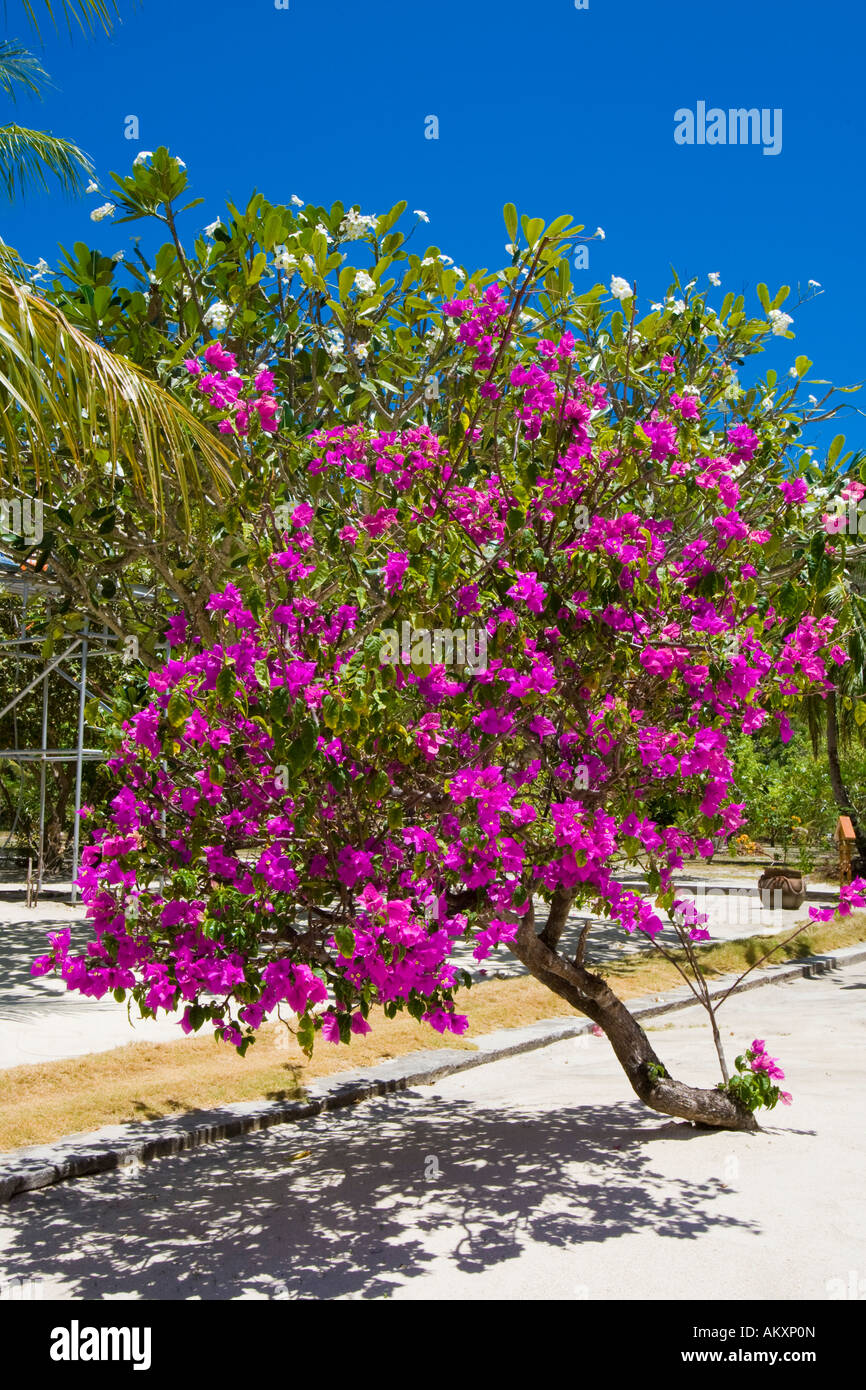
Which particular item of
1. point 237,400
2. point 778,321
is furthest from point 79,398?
point 778,321

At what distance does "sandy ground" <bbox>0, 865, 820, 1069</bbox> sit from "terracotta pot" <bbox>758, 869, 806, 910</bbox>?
0.19 meters

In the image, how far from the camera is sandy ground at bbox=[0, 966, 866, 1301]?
14.0 feet

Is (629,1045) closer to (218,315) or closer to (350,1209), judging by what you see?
(350,1209)

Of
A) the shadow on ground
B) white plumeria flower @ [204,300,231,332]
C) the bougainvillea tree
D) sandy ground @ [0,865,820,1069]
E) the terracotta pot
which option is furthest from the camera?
the terracotta pot

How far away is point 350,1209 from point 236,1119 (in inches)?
61.4

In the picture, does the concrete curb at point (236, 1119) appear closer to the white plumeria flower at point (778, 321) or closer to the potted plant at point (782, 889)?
the white plumeria flower at point (778, 321)

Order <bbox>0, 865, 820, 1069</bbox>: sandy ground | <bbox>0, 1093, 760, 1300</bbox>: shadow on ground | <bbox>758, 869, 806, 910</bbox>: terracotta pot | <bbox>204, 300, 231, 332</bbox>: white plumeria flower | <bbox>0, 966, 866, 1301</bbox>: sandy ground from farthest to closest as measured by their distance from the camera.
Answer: <bbox>758, 869, 806, 910</bbox>: terracotta pot, <bbox>0, 865, 820, 1069</bbox>: sandy ground, <bbox>204, 300, 231, 332</bbox>: white plumeria flower, <bbox>0, 1093, 760, 1300</bbox>: shadow on ground, <bbox>0, 966, 866, 1301</bbox>: sandy ground

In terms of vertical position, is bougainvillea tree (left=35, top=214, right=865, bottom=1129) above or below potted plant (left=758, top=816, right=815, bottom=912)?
above

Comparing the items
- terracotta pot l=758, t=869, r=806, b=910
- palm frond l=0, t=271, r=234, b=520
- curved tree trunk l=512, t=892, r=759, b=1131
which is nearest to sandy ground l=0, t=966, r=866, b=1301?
curved tree trunk l=512, t=892, r=759, b=1131

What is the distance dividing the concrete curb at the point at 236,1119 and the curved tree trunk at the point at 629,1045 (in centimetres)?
85

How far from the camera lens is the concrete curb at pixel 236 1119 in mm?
5605

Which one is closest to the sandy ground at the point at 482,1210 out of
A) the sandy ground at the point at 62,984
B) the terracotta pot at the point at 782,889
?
the sandy ground at the point at 62,984

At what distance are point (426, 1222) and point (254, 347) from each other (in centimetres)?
407

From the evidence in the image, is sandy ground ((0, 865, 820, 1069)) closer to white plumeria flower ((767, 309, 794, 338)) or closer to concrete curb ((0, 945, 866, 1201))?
concrete curb ((0, 945, 866, 1201))
